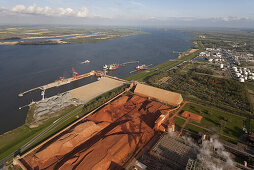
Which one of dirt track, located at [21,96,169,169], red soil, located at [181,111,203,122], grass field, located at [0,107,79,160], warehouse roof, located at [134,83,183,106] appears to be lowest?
grass field, located at [0,107,79,160]

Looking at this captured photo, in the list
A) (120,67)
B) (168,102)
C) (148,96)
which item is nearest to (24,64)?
(120,67)

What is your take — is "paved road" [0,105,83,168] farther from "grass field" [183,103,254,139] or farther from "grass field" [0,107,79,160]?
"grass field" [183,103,254,139]

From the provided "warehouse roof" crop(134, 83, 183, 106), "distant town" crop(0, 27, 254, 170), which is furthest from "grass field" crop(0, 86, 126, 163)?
"warehouse roof" crop(134, 83, 183, 106)

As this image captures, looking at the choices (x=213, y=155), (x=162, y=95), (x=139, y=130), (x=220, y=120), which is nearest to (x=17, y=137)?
(x=139, y=130)

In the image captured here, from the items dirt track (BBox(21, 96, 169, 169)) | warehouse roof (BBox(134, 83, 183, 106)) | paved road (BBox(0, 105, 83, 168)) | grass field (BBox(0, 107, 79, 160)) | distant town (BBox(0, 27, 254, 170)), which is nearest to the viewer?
dirt track (BBox(21, 96, 169, 169))

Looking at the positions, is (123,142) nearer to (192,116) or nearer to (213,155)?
(213,155)

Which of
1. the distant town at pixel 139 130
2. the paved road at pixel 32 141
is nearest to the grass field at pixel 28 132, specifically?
the distant town at pixel 139 130

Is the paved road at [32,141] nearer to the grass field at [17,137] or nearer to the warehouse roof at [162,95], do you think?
the grass field at [17,137]
